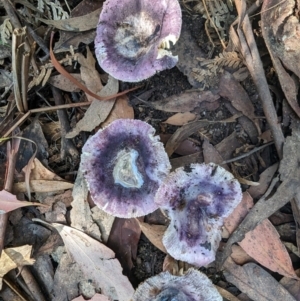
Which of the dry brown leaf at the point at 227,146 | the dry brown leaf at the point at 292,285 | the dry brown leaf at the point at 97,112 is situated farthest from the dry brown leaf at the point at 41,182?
Result: the dry brown leaf at the point at 292,285

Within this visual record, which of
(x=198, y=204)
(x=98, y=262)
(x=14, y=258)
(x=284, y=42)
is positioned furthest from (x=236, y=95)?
(x=14, y=258)

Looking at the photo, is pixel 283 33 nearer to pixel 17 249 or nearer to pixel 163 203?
pixel 163 203

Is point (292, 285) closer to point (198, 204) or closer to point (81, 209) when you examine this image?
point (198, 204)

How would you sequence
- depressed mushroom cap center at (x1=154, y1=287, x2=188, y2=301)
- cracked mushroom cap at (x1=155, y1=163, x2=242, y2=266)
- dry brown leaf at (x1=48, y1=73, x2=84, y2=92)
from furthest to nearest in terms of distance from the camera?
1. dry brown leaf at (x1=48, y1=73, x2=84, y2=92)
2. depressed mushroom cap center at (x1=154, y1=287, x2=188, y2=301)
3. cracked mushroom cap at (x1=155, y1=163, x2=242, y2=266)

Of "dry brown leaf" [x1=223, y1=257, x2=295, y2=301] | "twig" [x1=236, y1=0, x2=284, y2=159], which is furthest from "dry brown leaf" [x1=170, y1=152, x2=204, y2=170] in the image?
"dry brown leaf" [x1=223, y1=257, x2=295, y2=301]

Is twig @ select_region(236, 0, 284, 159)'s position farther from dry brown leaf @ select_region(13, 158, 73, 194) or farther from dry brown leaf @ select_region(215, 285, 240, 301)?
dry brown leaf @ select_region(13, 158, 73, 194)

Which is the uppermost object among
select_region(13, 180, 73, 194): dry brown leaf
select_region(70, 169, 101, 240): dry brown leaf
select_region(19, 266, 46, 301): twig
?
select_region(13, 180, 73, 194): dry brown leaf
